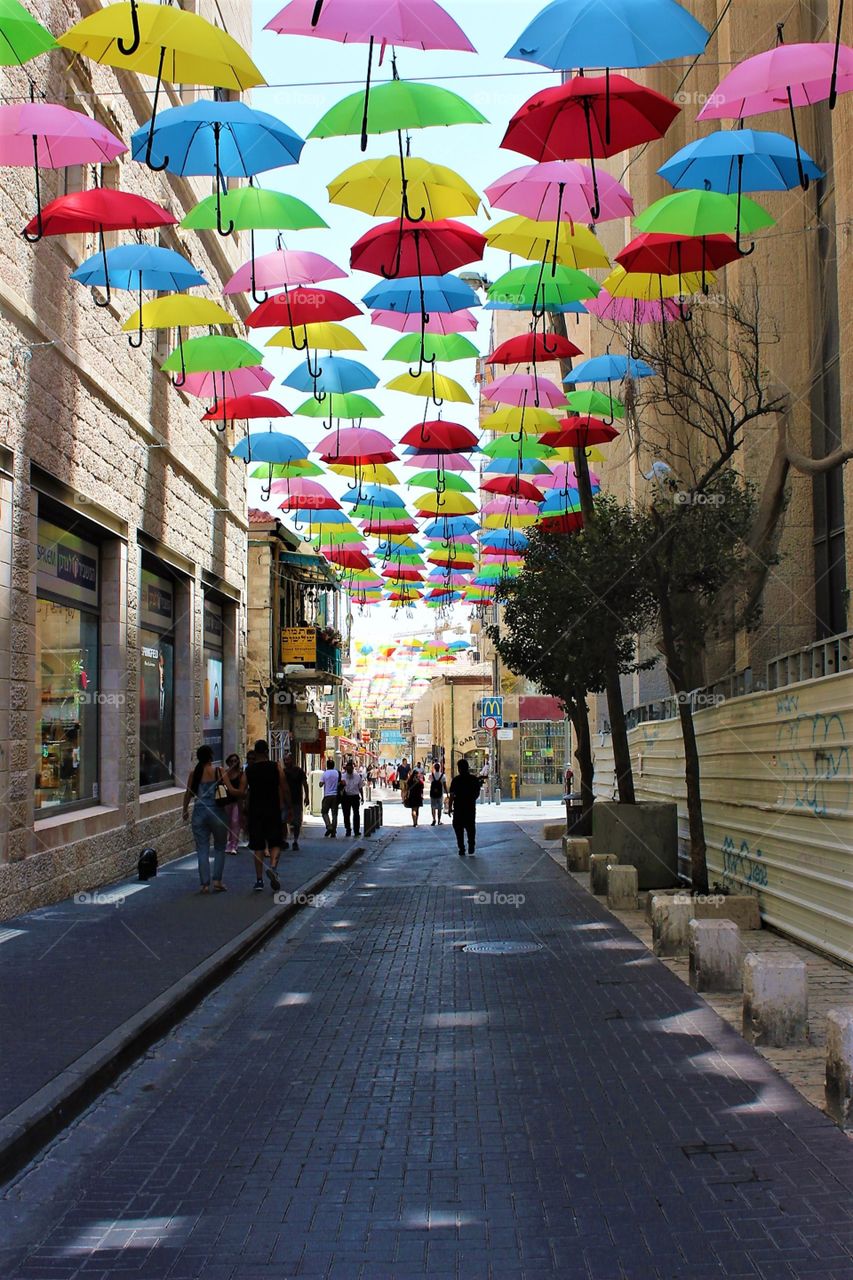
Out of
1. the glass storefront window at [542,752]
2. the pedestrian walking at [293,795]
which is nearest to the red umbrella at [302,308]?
the pedestrian walking at [293,795]

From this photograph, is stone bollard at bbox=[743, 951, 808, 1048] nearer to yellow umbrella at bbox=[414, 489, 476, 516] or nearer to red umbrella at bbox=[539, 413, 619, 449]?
red umbrella at bbox=[539, 413, 619, 449]

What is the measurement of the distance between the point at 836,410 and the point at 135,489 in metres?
10.4

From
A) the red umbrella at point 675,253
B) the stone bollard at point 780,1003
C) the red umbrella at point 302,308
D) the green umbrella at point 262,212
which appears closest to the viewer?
the stone bollard at point 780,1003

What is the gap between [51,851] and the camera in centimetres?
1396

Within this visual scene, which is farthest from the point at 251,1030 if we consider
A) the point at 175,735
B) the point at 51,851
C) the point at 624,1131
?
the point at 175,735

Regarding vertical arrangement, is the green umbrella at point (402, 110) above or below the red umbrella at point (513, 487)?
above

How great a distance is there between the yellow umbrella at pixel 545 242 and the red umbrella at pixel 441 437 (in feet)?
18.7

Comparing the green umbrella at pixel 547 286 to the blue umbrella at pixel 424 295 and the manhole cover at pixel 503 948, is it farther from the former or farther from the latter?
the manhole cover at pixel 503 948

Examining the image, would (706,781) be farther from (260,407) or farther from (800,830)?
(260,407)

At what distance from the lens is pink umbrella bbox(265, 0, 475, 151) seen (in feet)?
28.0

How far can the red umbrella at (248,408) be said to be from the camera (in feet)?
55.9

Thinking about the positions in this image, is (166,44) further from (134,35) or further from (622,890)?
(622,890)

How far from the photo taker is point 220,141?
11.0 m

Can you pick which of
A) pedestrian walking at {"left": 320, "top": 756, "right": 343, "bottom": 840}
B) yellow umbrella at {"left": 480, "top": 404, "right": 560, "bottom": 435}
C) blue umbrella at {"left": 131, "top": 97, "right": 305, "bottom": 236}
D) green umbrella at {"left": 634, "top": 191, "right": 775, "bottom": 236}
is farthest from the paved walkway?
pedestrian walking at {"left": 320, "top": 756, "right": 343, "bottom": 840}
